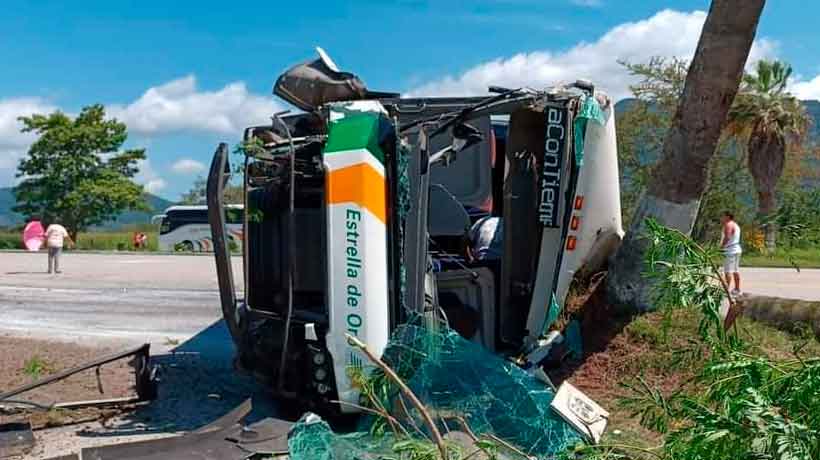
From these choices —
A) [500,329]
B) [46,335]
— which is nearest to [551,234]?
[500,329]

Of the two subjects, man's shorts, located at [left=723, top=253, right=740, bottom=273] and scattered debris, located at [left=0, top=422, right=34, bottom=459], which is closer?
man's shorts, located at [left=723, top=253, right=740, bottom=273]

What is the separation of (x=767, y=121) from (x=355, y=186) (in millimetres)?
29686

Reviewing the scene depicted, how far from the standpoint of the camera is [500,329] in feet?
23.1

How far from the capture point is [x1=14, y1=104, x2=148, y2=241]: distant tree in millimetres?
54344

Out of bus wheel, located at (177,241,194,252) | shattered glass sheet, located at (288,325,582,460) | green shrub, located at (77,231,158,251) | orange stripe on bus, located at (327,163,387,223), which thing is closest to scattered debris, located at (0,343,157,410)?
shattered glass sheet, located at (288,325,582,460)

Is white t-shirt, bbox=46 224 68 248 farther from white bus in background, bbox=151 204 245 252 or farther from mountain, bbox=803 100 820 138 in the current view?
mountain, bbox=803 100 820 138

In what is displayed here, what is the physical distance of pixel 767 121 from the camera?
3212 cm

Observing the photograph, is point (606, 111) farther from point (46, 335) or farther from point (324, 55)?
point (46, 335)

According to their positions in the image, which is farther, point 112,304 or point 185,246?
point 185,246

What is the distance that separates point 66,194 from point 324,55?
169 ft

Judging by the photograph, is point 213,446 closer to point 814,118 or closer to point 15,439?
point 15,439

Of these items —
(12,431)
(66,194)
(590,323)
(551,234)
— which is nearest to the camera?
(12,431)

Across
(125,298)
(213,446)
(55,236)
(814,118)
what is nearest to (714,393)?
(213,446)

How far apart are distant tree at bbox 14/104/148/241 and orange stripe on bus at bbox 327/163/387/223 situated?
51.7m
